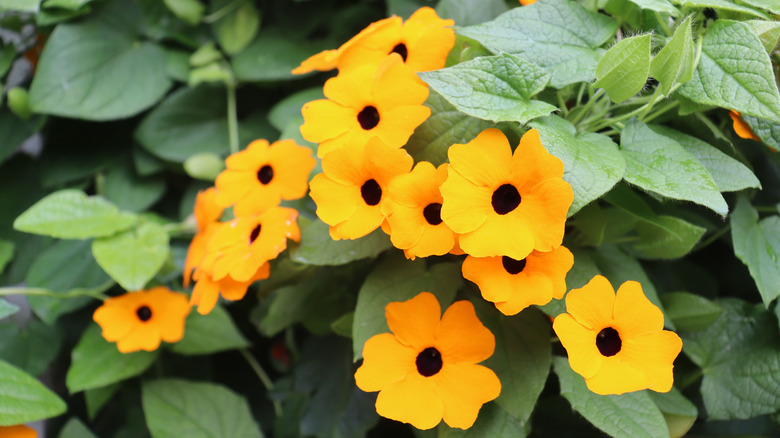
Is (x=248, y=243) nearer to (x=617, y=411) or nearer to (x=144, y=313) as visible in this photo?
(x=144, y=313)

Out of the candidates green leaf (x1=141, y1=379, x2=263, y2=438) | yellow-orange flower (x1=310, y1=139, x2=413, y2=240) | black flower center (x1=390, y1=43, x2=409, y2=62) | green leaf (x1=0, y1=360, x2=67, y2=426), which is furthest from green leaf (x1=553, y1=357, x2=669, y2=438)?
green leaf (x1=0, y1=360, x2=67, y2=426)

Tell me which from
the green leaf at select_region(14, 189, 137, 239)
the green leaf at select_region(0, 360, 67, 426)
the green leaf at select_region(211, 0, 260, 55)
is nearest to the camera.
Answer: the green leaf at select_region(0, 360, 67, 426)

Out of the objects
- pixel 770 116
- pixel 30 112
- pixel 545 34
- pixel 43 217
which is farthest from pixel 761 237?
pixel 30 112

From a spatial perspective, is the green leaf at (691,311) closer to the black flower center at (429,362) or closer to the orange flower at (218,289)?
the black flower center at (429,362)

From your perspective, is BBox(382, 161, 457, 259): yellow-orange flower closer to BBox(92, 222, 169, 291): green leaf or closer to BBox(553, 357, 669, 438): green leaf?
BBox(553, 357, 669, 438): green leaf

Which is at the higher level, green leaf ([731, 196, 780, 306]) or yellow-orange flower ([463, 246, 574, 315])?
yellow-orange flower ([463, 246, 574, 315])
